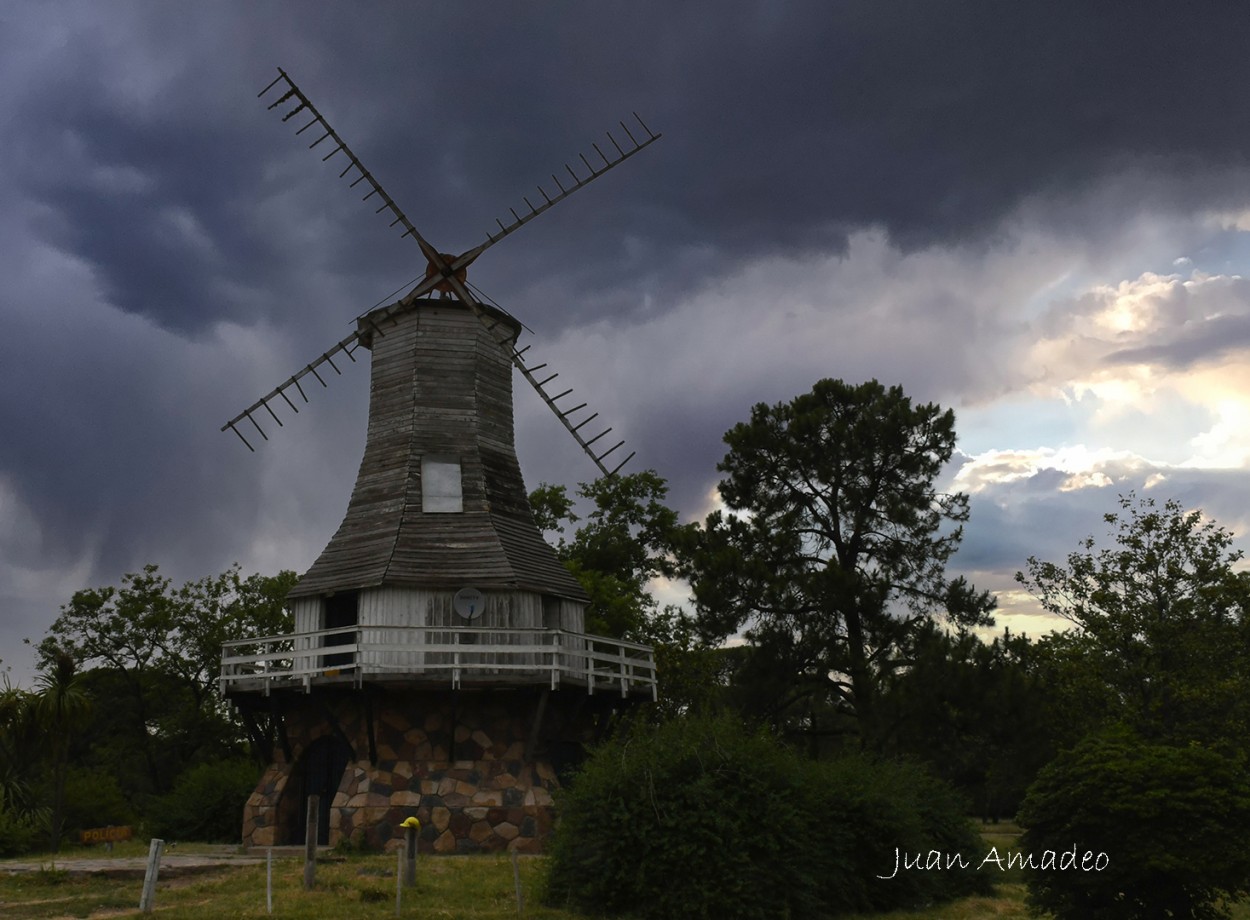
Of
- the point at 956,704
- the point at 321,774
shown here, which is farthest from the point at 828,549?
the point at 321,774

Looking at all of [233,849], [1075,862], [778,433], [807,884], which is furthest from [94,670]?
[1075,862]

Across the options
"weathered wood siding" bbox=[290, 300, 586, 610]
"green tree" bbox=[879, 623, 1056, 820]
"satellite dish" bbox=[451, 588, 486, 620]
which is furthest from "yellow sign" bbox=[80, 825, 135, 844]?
"green tree" bbox=[879, 623, 1056, 820]

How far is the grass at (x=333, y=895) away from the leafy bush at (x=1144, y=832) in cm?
316

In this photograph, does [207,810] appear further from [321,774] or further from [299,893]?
[299,893]

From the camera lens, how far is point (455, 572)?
22531 mm

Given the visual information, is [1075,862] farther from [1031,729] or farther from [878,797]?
[1031,729]

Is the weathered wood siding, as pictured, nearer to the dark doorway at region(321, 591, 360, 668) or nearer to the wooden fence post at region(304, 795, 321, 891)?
the dark doorway at region(321, 591, 360, 668)

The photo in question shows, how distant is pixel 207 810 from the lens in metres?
25.5

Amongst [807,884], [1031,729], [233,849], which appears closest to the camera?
[807,884]

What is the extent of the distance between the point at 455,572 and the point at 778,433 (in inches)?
419

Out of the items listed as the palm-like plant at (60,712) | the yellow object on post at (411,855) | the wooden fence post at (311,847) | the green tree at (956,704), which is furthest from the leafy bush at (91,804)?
the green tree at (956,704)

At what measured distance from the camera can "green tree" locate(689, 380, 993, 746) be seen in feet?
88.0

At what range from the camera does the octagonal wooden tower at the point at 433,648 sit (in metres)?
20.4

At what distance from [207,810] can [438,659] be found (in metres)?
8.14
